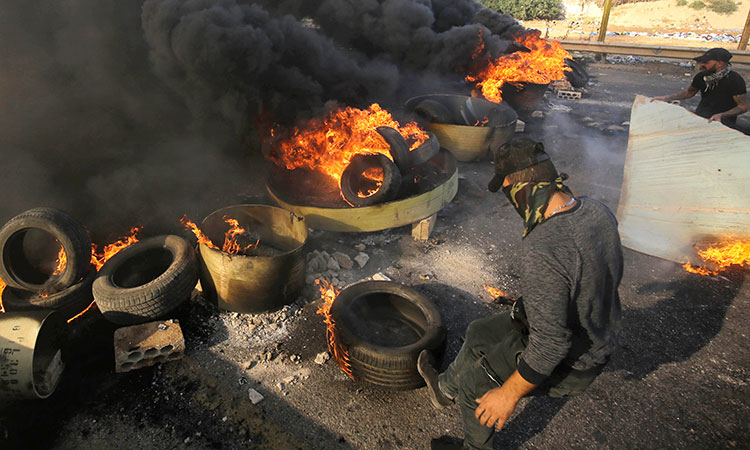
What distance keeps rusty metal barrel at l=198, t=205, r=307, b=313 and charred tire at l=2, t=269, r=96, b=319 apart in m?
1.32

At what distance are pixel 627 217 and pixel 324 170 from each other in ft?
17.3

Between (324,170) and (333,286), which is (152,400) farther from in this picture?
(324,170)

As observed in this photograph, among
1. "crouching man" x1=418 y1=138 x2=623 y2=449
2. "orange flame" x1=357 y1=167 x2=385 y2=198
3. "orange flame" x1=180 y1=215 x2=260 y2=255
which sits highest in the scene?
"crouching man" x1=418 y1=138 x2=623 y2=449

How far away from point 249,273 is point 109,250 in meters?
2.42

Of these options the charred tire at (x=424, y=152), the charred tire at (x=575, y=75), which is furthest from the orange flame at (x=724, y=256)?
the charred tire at (x=575, y=75)

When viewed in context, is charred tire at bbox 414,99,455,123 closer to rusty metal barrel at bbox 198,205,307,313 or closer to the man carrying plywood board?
the man carrying plywood board

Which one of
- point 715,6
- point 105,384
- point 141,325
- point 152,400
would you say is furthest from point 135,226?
point 715,6

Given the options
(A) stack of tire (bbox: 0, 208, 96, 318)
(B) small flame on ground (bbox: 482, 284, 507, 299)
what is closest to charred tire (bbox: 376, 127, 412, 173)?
(B) small flame on ground (bbox: 482, 284, 507, 299)

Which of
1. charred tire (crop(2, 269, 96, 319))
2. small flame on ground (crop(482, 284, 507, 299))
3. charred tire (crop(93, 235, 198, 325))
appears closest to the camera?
charred tire (crop(93, 235, 198, 325))

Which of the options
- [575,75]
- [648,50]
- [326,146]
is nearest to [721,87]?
[326,146]

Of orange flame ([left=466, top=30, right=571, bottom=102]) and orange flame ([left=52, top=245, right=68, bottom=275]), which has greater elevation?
orange flame ([left=52, top=245, right=68, bottom=275])

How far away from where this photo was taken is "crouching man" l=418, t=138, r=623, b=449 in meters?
2.21

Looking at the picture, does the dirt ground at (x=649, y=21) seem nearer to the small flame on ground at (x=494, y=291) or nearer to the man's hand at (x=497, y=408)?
the small flame on ground at (x=494, y=291)

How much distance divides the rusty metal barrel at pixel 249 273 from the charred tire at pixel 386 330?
714 millimetres
